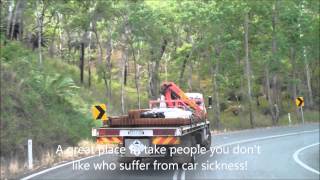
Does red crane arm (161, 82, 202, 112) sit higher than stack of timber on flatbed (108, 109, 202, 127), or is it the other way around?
red crane arm (161, 82, 202, 112)

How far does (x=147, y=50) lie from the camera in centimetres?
4269

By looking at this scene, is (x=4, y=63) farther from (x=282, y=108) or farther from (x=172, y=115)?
(x=282, y=108)

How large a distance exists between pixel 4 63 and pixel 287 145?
1227 centimetres

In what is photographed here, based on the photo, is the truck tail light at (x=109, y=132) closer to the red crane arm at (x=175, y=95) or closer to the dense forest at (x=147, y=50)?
the red crane arm at (x=175, y=95)

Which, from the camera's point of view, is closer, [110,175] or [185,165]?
[110,175]

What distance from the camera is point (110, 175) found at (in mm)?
12992

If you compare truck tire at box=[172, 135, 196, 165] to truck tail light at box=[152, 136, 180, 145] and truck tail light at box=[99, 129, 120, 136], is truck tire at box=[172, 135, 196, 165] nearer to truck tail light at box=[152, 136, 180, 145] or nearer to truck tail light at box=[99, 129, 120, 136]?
truck tail light at box=[152, 136, 180, 145]

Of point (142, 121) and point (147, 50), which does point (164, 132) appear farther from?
point (147, 50)

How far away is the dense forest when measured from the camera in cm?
2359

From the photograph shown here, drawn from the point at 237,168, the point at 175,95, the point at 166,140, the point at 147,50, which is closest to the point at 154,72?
the point at 147,50

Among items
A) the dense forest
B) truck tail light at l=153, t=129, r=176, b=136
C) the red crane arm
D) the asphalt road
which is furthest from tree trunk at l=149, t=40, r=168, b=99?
truck tail light at l=153, t=129, r=176, b=136

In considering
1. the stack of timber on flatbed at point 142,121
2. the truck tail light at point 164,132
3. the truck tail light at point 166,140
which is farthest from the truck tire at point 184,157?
the truck tail light at point 164,132

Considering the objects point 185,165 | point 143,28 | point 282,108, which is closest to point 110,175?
point 185,165

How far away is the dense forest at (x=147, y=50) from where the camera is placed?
Result: 23594 mm
